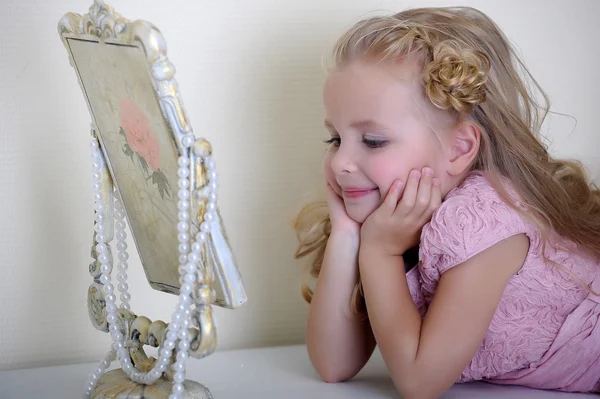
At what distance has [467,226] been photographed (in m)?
0.98

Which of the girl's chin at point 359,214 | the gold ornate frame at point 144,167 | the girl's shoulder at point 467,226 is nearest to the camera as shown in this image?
the gold ornate frame at point 144,167

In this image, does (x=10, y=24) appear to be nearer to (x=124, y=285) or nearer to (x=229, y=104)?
(x=229, y=104)

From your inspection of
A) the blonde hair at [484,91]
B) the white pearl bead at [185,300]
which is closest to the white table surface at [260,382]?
the blonde hair at [484,91]

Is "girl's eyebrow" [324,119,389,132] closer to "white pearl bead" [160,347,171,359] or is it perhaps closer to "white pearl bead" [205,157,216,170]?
"white pearl bead" [205,157,216,170]

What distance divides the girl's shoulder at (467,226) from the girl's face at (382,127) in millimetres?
69

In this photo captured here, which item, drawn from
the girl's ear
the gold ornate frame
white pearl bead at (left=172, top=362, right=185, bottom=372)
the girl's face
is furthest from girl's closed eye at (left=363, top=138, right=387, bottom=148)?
white pearl bead at (left=172, top=362, right=185, bottom=372)

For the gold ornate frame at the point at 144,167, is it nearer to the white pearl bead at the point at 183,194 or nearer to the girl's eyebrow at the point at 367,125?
the white pearl bead at the point at 183,194

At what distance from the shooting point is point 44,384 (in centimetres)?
108

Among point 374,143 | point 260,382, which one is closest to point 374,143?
point 374,143

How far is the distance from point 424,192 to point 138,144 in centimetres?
39

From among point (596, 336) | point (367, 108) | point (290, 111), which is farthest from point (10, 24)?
point (596, 336)

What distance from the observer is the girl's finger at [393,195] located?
1030 mm

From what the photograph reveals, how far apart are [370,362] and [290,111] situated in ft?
1.50

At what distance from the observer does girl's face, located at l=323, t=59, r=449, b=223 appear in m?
1.02
